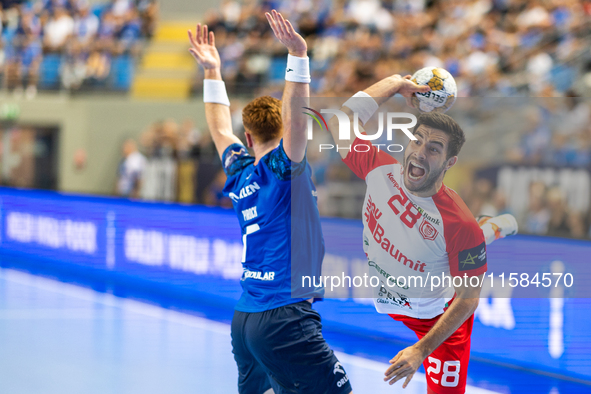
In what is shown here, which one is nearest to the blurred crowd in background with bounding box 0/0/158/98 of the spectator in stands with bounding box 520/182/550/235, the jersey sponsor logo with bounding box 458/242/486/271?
the spectator in stands with bounding box 520/182/550/235

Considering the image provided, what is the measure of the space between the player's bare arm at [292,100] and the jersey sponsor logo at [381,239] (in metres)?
0.52

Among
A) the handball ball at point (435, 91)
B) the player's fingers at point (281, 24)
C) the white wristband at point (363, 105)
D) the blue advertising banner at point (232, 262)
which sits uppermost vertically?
the player's fingers at point (281, 24)

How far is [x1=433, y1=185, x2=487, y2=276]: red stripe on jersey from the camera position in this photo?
336 centimetres

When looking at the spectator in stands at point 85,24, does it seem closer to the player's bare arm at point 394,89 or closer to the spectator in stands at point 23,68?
the spectator in stands at point 23,68

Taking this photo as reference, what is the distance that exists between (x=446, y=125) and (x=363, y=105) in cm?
41

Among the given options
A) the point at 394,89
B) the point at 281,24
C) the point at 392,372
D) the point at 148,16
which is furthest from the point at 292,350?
the point at 148,16

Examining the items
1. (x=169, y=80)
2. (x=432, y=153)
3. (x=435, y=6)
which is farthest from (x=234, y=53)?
(x=432, y=153)

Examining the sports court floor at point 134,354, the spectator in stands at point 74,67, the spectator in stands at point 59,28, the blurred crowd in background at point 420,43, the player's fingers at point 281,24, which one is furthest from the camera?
the spectator in stands at point 59,28

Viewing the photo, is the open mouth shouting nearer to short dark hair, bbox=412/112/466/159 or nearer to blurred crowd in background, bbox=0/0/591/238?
short dark hair, bbox=412/112/466/159

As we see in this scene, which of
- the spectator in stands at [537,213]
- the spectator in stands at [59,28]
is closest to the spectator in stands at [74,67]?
the spectator in stands at [59,28]

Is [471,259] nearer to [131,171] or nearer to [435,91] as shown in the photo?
[435,91]

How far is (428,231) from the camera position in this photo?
11.2 feet

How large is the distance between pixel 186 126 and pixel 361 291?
8.86 m

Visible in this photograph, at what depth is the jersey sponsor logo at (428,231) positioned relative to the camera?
3404 mm
